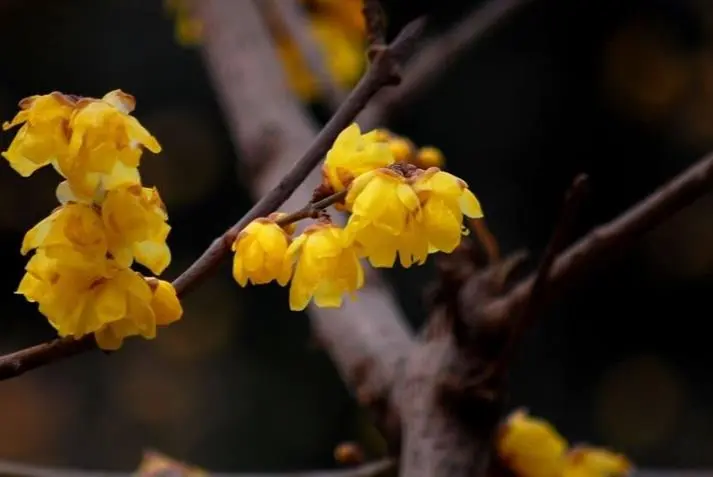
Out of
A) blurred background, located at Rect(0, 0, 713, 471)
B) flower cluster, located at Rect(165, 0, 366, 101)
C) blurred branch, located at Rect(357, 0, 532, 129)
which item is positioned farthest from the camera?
blurred background, located at Rect(0, 0, 713, 471)

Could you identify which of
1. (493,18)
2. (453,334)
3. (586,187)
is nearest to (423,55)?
(493,18)

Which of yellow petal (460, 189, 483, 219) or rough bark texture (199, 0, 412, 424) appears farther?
rough bark texture (199, 0, 412, 424)

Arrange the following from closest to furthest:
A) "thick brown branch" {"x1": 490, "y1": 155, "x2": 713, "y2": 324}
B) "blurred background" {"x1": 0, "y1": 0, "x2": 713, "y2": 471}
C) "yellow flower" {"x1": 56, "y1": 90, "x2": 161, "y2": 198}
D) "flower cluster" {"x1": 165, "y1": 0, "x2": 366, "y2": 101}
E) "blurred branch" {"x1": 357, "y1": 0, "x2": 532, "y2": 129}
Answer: "yellow flower" {"x1": 56, "y1": 90, "x2": 161, "y2": 198} → "thick brown branch" {"x1": 490, "y1": 155, "x2": 713, "y2": 324} → "blurred branch" {"x1": 357, "y1": 0, "x2": 532, "y2": 129} → "flower cluster" {"x1": 165, "y1": 0, "x2": 366, "y2": 101} → "blurred background" {"x1": 0, "y1": 0, "x2": 713, "y2": 471}

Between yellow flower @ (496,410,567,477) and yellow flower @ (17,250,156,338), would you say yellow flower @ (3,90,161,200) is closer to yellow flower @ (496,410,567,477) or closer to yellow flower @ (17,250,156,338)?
yellow flower @ (17,250,156,338)

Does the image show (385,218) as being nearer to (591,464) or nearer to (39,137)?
(39,137)

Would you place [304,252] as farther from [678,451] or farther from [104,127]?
[678,451]

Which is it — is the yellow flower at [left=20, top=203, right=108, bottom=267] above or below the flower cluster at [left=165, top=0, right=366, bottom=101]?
above

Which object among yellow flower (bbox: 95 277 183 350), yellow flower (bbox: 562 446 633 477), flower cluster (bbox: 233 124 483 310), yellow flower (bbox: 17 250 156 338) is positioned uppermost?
yellow flower (bbox: 17 250 156 338)

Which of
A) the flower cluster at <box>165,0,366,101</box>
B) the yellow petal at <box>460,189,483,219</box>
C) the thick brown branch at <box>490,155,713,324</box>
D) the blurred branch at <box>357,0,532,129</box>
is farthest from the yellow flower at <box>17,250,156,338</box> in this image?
the flower cluster at <box>165,0,366,101</box>
